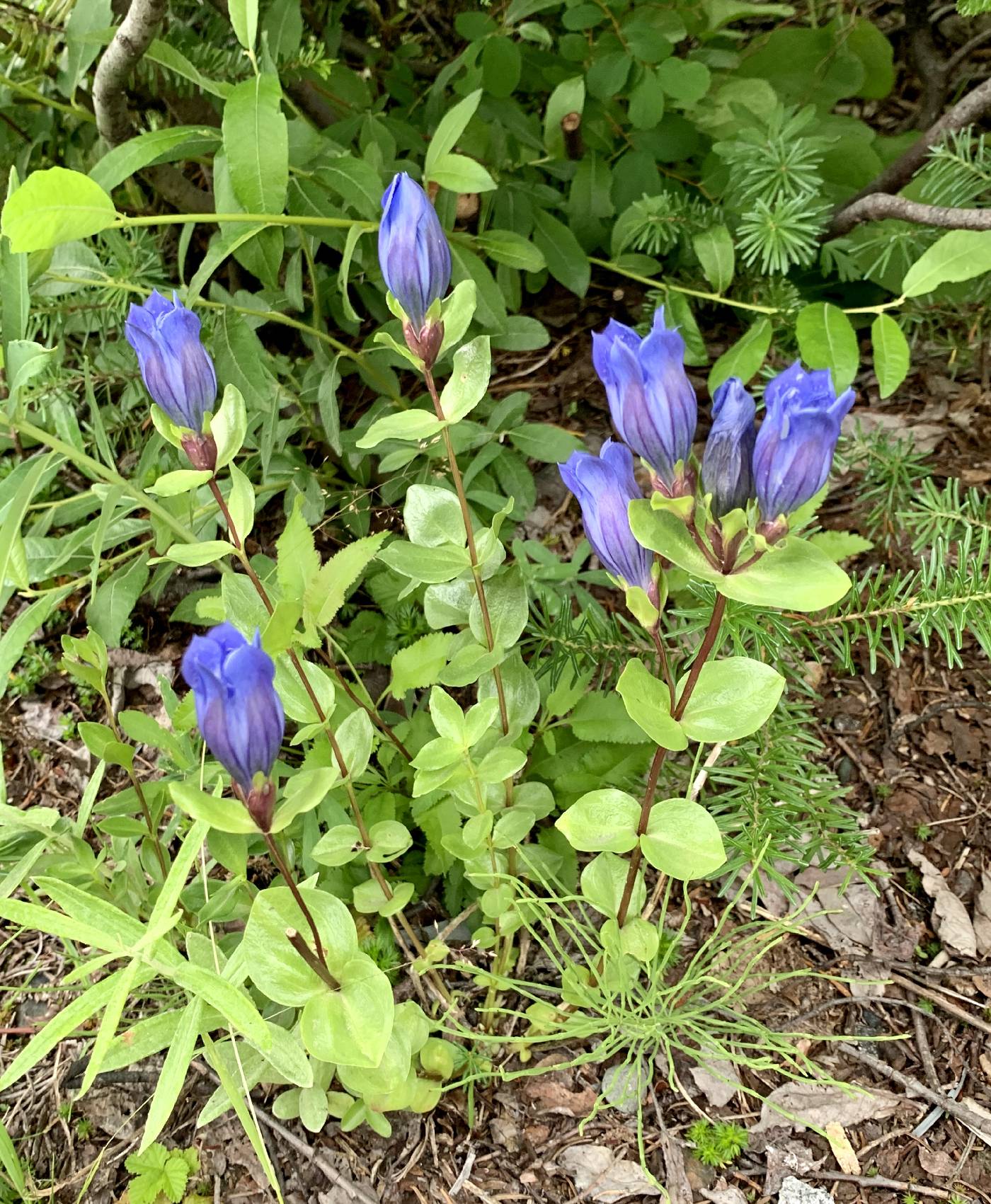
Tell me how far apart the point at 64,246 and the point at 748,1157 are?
1.34 m

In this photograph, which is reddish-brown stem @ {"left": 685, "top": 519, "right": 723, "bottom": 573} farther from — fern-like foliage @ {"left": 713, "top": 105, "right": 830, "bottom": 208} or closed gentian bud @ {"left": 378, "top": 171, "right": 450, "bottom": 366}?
fern-like foliage @ {"left": 713, "top": 105, "right": 830, "bottom": 208}

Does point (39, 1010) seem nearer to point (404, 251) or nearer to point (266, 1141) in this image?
point (266, 1141)

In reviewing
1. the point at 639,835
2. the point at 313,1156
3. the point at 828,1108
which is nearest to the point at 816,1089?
the point at 828,1108

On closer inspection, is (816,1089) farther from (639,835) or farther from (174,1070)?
(174,1070)

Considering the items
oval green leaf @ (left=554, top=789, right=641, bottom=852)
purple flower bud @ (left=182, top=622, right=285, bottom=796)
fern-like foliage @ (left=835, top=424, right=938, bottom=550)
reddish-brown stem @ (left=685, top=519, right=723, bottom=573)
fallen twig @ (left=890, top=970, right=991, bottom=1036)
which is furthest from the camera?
fern-like foliage @ (left=835, top=424, right=938, bottom=550)

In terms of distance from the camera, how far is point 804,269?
1448 mm

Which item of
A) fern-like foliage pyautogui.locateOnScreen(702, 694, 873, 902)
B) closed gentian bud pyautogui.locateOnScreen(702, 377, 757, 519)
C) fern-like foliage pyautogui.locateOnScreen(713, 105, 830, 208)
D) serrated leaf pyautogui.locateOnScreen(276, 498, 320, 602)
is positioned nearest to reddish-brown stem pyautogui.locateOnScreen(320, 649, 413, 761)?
serrated leaf pyautogui.locateOnScreen(276, 498, 320, 602)

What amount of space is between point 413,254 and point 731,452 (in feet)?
1.01

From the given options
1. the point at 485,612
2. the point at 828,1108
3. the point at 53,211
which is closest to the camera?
the point at 53,211

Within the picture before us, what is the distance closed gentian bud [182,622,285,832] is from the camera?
0.60 meters

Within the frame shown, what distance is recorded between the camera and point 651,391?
25.7 inches

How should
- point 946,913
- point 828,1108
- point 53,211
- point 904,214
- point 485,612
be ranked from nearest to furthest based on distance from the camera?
point 53,211, point 485,612, point 828,1108, point 946,913, point 904,214

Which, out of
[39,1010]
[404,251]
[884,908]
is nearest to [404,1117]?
[39,1010]

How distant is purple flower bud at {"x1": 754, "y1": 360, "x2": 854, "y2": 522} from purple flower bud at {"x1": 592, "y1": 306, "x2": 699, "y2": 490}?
0.06 meters
